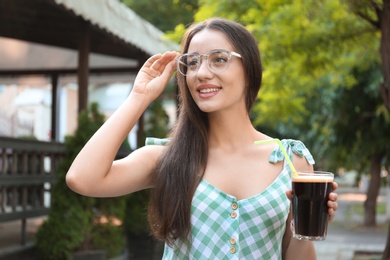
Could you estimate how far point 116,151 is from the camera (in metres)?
2.37

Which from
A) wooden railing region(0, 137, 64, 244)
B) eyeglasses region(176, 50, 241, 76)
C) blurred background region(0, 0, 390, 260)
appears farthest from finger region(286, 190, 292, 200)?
wooden railing region(0, 137, 64, 244)

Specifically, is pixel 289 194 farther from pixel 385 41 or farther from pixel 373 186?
pixel 373 186

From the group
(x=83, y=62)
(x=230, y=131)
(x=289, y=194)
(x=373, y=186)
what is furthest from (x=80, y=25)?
(x=373, y=186)

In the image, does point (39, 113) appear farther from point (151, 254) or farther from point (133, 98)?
point (133, 98)

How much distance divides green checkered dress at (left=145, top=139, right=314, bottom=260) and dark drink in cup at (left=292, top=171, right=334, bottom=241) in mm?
63

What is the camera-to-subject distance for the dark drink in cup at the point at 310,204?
2.27m

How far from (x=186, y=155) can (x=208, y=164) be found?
9 cm

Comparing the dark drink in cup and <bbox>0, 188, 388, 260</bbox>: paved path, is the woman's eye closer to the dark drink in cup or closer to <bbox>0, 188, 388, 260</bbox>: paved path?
the dark drink in cup

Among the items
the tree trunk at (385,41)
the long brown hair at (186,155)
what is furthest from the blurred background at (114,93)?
the long brown hair at (186,155)

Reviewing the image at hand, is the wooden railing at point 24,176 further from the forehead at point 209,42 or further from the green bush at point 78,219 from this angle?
the forehead at point 209,42

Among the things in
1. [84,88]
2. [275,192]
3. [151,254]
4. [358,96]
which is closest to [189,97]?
[275,192]

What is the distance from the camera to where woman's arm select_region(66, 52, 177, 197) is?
7.63 feet

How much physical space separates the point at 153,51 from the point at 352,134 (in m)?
7.78

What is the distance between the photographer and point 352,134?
16.6 metres
